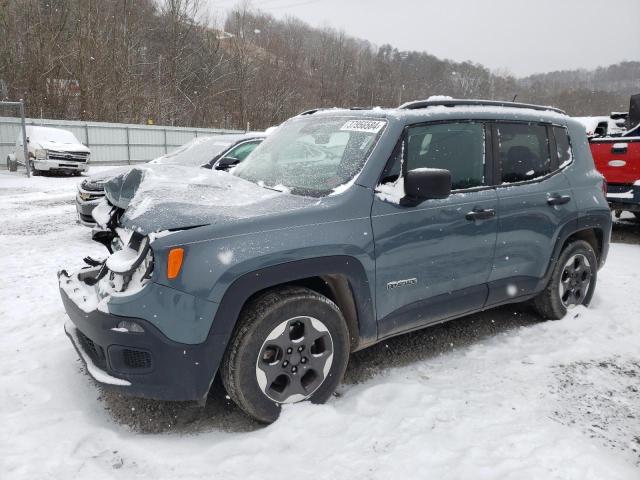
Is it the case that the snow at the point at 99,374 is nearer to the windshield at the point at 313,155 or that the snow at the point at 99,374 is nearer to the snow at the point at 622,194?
the windshield at the point at 313,155

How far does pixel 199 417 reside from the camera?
2.88m

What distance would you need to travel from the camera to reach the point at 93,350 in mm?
2746

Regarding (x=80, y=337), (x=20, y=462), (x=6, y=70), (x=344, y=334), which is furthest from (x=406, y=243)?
(x=6, y=70)

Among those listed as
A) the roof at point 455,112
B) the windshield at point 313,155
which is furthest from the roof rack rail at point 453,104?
the windshield at point 313,155

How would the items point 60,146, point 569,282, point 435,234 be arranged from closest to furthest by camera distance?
1. point 435,234
2. point 569,282
3. point 60,146

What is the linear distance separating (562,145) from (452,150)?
136 cm

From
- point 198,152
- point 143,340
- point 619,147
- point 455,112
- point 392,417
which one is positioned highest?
point 455,112

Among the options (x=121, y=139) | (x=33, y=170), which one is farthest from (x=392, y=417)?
(x=121, y=139)

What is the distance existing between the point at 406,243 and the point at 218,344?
131 centimetres

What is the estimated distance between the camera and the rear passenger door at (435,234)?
3006mm

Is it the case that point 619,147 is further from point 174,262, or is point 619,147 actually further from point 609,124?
Result: point 174,262

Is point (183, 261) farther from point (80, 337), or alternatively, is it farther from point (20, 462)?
point (20, 462)

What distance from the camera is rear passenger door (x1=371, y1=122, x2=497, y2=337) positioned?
9.86 feet

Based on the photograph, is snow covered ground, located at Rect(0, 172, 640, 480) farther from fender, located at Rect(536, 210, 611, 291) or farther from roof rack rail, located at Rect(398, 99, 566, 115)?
roof rack rail, located at Rect(398, 99, 566, 115)
